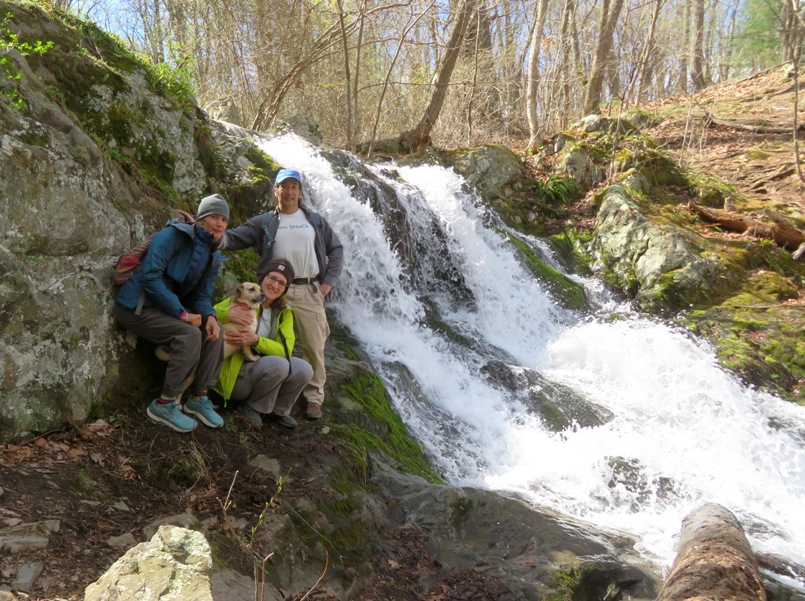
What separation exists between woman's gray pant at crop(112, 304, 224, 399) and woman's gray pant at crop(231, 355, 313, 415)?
39 cm

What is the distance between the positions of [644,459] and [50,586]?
20.8 ft

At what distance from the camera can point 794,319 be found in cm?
1051

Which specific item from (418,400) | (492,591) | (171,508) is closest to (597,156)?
(418,400)

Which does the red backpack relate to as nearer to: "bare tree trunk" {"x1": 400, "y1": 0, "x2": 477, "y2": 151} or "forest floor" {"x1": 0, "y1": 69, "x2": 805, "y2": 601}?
"forest floor" {"x1": 0, "y1": 69, "x2": 805, "y2": 601}

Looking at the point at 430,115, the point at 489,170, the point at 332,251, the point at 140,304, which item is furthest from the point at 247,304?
the point at 430,115

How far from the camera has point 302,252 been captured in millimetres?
5180

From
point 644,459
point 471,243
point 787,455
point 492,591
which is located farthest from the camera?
point 471,243

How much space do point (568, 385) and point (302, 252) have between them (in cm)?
510

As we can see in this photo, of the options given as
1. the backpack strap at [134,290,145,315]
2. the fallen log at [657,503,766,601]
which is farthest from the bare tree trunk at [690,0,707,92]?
the backpack strap at [134,290,145,315]

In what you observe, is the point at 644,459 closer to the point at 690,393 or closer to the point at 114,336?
the point at 690,393

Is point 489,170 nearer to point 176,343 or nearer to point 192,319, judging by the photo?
point 192,319

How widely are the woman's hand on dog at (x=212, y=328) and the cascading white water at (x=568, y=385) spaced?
3.07 metres

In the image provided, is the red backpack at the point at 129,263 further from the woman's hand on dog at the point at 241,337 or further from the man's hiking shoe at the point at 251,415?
the man's hiking shoe at the point at 251,415

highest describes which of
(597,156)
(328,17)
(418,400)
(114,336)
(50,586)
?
(328,17)
